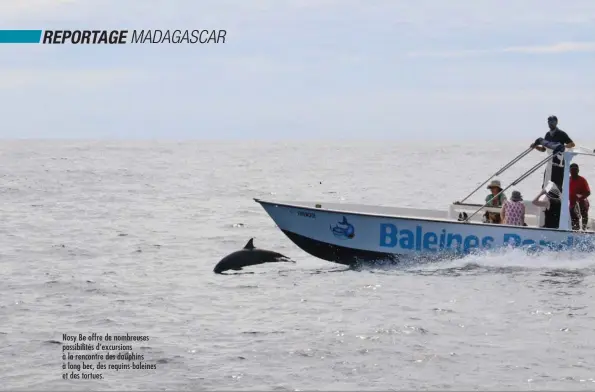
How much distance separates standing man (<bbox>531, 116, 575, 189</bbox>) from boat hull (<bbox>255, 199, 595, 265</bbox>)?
1.43m

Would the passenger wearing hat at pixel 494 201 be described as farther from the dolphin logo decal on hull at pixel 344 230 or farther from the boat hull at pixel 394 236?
the dolphin logo decal on hull at pixel 344 230

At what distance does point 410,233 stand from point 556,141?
12.1 ft

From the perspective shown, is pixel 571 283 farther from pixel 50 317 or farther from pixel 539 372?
pixel 50 317

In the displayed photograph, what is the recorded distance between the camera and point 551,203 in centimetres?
1752

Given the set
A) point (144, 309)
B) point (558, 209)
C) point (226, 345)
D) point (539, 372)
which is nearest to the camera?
point (539, 372)

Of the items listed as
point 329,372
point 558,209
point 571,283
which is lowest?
point 329,372

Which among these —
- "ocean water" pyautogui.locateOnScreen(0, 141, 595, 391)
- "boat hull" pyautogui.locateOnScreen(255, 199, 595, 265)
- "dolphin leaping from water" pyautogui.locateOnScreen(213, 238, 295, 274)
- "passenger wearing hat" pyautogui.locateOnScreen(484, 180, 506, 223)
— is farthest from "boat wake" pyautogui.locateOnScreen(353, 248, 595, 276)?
"dolphin leaping from water" pyautogui.locateOnScreen(213, 238, 295, 274)

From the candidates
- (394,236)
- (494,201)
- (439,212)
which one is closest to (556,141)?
(494,201)

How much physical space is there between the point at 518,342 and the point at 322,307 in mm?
3814

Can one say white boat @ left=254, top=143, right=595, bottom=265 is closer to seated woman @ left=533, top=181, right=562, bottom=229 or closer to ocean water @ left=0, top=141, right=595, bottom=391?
seated woman @ left=533, top=181, right=562, bottom=229

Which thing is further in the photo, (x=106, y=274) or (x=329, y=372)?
(x=106, y=274)

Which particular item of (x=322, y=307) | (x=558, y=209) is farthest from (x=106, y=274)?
(x=558, y=209)

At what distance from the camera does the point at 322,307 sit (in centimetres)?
1511

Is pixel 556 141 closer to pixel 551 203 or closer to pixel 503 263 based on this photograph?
pixel 551 203
